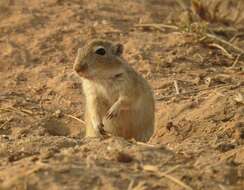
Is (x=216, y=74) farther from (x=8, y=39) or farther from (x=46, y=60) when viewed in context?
(x=8, y=39)

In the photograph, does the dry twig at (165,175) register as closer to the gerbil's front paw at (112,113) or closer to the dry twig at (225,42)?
the gerbil's front paw at (112,113)

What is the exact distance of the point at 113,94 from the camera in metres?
6.23

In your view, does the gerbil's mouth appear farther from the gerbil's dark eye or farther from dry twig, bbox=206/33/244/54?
dry twig, bbox=206/33/244/54

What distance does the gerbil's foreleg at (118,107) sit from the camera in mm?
6039

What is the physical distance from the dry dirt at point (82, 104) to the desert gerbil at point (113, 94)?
316 mm

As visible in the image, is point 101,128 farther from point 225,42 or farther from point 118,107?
point 225,42

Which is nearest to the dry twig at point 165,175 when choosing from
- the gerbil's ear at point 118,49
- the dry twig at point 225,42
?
the gerbil's ear at point 118,49

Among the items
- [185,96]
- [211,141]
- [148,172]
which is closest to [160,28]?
[185,96]

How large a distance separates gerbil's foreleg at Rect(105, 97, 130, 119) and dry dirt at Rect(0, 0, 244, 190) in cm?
40

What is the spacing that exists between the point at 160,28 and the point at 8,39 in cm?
205

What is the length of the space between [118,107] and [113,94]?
20cm

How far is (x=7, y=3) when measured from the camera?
9758 millimetres

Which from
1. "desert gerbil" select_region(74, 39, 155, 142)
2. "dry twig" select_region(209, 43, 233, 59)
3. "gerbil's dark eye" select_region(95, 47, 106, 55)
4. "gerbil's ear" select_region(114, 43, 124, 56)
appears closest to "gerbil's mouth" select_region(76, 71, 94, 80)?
"desert gerbil" select_region(74, 39, 155, 142)

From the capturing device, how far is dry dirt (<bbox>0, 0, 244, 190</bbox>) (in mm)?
4336
